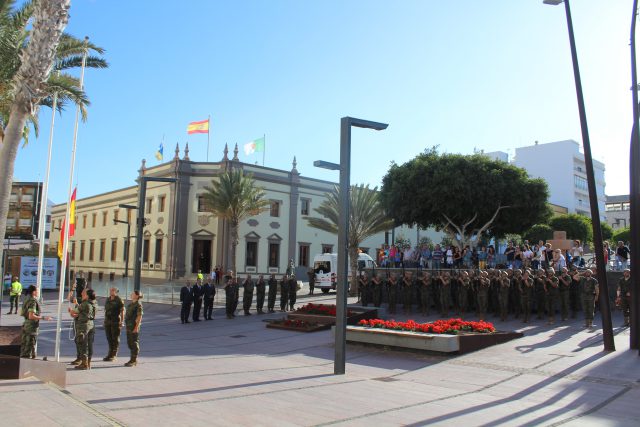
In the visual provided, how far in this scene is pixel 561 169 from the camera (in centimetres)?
7956

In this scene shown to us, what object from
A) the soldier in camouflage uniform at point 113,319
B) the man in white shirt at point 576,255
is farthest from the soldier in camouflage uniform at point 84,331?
the man in white shirt at point 576,255

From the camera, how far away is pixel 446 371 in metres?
11.5

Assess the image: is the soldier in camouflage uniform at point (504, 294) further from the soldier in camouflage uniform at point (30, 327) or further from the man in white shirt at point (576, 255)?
the soldier in camouflage uniform at point (30, 327)

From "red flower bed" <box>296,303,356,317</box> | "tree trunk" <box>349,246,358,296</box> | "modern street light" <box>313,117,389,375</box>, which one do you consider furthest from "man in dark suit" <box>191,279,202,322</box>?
"tree trunk" <box>349,246,358,296</box>

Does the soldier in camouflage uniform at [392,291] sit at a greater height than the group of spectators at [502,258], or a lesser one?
lesser

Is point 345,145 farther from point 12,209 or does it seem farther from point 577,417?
point 12,209

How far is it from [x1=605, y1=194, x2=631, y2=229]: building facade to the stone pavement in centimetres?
9861

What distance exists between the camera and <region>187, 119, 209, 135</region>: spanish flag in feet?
158

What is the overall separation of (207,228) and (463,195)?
23.7m

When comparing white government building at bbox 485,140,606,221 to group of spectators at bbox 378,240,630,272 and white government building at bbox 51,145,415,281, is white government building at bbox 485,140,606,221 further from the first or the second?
group of spectators at bbox 378,240,630,272

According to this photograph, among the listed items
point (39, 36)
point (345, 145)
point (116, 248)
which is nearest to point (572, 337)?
point (345, 145)

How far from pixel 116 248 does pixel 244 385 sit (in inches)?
1921

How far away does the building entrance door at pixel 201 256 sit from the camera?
45.2m

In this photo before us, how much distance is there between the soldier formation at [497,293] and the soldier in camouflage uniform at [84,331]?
1270 cm
